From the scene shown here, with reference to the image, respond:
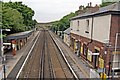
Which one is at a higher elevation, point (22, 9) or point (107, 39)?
point (22, 9)

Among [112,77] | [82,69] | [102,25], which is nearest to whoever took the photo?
[112,77]

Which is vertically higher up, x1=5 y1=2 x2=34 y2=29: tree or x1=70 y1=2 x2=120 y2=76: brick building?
x1=5 y1=2 x2=34 y2=29: tree

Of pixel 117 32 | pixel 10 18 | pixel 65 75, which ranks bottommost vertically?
pixel 65 75

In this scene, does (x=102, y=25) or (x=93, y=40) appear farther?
(x=93, y=40)

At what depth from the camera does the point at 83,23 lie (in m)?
29.0

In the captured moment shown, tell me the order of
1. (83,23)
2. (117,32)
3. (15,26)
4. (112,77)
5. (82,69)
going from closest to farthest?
(112,77)
(117,32)
(82,69)
(83,23)
(15,26)

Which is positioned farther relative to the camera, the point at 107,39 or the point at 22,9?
the point at 22,9

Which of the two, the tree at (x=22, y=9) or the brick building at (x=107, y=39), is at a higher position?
the tree at (x=22, y=9)

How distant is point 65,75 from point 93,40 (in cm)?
595

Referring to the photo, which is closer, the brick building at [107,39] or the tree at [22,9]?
the brick building at [107,39]

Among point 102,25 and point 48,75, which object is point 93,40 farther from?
point 48,75

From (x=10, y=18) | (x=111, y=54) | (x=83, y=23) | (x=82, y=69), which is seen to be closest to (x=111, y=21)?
(x=111, y=54)

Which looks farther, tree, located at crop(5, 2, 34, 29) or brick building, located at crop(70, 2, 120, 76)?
tree, located at crop(5, 2, 34, 29)

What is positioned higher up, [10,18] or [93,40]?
[10,18]
